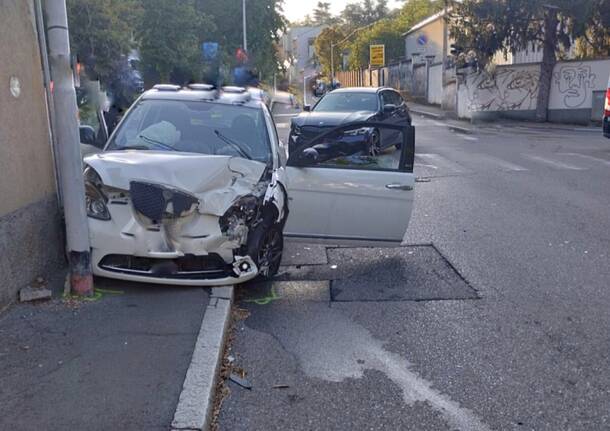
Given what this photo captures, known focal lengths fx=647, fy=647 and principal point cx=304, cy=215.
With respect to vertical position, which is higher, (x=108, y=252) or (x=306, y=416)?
(x=108, y=252)

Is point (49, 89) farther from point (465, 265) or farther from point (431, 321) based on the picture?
point (465, 265)

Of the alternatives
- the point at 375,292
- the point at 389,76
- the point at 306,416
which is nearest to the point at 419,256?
the point at 375,292

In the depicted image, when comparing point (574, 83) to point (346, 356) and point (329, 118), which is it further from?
point (346, 356)

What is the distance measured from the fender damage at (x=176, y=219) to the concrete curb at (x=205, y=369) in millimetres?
323

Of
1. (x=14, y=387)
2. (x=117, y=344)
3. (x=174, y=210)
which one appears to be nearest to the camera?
(x=14, y=387)

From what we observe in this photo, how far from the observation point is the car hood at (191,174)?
5016 millimetres

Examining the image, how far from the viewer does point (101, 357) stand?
404cm

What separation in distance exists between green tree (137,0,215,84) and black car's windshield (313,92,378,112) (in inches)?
470

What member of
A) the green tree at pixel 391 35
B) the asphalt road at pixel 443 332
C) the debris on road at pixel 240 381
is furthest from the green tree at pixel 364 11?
the debris on road at pixel 240 381

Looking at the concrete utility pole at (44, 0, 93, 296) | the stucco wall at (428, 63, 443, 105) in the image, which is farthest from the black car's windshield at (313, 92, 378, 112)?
the stucco wall at (428, 63, 443, 105)

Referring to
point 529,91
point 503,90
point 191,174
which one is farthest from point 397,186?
point 503,90

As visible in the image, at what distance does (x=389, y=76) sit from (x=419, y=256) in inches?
1861

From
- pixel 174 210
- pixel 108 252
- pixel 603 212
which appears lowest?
pixel 603 212

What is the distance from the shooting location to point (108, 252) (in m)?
5.09
